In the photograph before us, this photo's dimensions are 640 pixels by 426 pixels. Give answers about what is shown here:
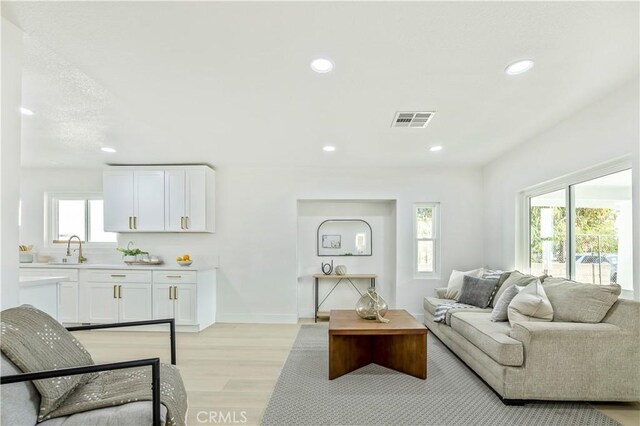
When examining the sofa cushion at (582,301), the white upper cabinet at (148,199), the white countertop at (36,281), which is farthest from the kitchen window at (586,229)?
the white upper cabinet at (148,199)

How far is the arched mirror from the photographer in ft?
18.6

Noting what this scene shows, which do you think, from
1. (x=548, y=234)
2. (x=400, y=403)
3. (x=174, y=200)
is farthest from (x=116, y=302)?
(x=548, y=234)

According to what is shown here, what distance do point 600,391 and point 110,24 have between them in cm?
394

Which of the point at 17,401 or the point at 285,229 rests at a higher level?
the point at 285,229

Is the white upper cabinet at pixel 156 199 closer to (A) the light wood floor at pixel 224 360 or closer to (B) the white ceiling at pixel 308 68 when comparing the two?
(B) the white ceiling at pixel 308 68

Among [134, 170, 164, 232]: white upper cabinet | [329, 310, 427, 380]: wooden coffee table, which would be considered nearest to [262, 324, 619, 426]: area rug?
[329, 310, 427, 380]: wooden coffee table

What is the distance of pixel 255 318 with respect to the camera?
5.29 metres

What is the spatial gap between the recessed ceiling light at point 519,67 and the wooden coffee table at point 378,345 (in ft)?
7.14

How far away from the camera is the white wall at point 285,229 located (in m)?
5.33

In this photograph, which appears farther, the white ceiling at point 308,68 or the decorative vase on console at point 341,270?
the decorative vase on console at point 341,270

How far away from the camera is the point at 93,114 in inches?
122

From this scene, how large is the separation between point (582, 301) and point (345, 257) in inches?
134

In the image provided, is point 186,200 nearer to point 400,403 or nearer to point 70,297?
point 70,297

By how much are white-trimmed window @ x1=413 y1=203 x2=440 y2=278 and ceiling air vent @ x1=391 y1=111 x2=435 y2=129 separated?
2.27 meters
